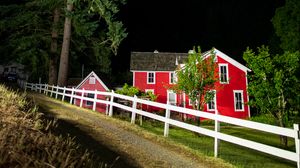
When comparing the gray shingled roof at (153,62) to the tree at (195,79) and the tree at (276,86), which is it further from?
the tree at (195,79)

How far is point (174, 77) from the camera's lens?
30875 mm

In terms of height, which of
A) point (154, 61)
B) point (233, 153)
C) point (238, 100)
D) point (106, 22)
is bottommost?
point (233, 153)

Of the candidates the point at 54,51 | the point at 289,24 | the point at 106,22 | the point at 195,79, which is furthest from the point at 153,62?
the point at 195,79

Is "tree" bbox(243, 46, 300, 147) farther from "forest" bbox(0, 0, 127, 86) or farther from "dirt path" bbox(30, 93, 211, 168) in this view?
"forest" bbox(0, 0, 127, 86)

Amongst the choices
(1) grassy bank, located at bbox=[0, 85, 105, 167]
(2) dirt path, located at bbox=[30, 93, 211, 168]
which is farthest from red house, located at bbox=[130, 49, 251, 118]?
(1) grassy bank, located at bbox=[0, 85, 105, 167]

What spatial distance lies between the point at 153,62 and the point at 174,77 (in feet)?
39.6

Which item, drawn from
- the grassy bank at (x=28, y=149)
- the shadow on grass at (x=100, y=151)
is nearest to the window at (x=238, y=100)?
the shadow on grass at (x=100, y=151)

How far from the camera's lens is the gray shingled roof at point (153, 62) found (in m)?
41.5

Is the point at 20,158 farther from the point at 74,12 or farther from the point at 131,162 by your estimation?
the point at 74,12

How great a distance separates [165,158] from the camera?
24.3 feet

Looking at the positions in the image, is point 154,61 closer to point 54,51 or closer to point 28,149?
point 54,51

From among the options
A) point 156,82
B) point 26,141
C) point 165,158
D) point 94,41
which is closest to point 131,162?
point 165,158

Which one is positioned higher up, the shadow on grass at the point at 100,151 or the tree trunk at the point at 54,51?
the tree trunk at the point at 54,51

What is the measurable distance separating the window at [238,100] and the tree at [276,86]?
15977 millimetres
